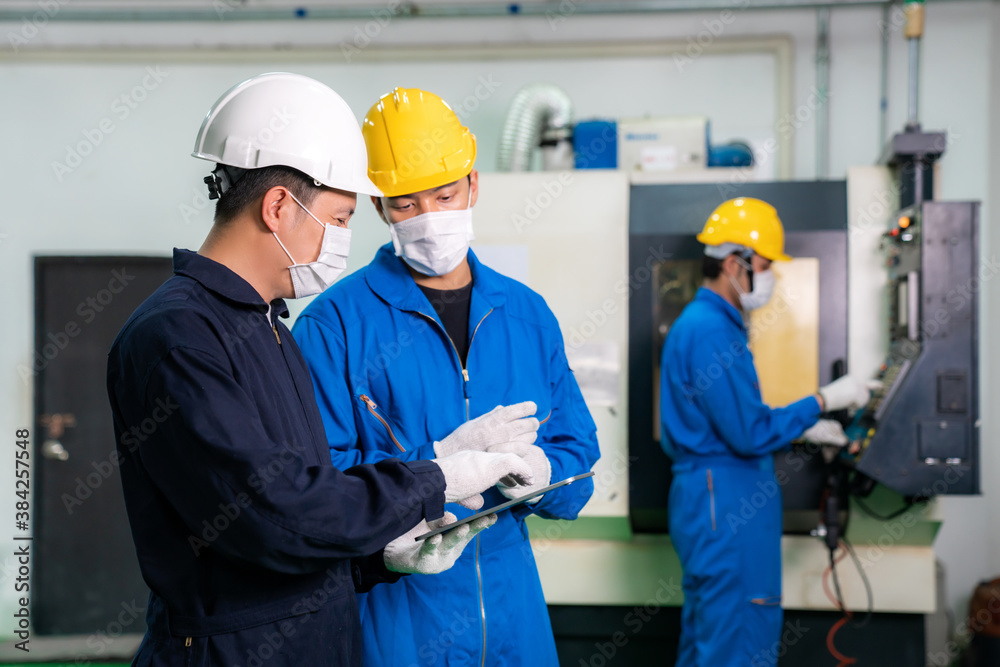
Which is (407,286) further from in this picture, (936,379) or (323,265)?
(936,379)

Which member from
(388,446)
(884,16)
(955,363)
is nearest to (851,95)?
(884,16)

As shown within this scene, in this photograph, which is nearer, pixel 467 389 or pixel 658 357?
pixel 467 389

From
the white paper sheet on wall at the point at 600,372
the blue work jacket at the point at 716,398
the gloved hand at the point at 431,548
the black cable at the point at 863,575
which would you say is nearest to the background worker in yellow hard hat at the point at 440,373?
the gloved hand at the point at 431,548

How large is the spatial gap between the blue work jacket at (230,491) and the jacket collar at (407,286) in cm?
37

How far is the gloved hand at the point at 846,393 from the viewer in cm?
241

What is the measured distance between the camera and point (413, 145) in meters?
1.43

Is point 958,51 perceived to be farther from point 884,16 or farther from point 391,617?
point 391,617

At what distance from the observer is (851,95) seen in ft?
10.8

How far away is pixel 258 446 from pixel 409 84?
2.98 m

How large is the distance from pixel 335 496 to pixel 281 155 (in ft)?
1.57

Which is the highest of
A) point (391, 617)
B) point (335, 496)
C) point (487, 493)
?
point (335, 496)

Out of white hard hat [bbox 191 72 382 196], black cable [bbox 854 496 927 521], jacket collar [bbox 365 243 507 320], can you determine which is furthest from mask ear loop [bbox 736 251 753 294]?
white hard hat [bbox 191 72 382 196]

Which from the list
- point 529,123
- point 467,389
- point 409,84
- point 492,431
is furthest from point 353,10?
point 492,431

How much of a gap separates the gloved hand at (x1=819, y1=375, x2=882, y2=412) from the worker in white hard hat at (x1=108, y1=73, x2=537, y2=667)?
1598 mm
